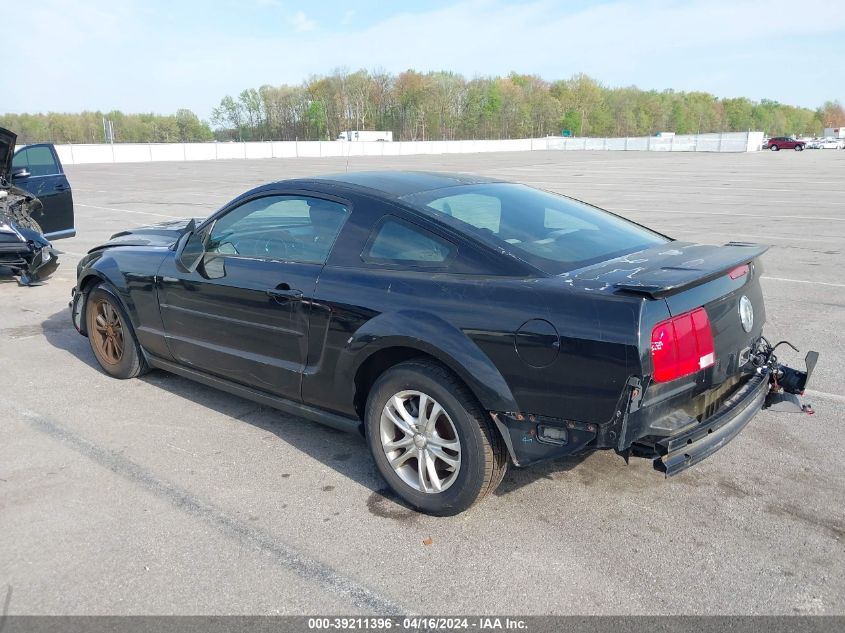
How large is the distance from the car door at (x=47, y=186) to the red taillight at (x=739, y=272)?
8991 mm

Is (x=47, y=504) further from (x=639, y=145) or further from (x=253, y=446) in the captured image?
(x=639, y=145)

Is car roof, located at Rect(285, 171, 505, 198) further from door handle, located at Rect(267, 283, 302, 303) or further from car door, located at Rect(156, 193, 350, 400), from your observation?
door handle, located at Rect(267, 283, 302, 303)

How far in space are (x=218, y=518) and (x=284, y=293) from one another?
1.20m

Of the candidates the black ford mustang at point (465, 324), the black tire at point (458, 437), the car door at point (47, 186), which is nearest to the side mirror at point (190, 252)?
the black ford mustang at point (465, 324)

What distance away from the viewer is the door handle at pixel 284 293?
3.74 m

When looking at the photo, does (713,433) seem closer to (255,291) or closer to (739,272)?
(739,272)

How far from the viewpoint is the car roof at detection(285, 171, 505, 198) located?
12.3 ft

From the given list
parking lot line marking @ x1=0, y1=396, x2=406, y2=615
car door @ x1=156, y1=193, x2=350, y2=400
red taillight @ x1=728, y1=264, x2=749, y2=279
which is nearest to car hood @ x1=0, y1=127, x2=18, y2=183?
parking lot line marking @ x1=0, y1=396, x2=406, y2=615

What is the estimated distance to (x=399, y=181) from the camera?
13.0 feet

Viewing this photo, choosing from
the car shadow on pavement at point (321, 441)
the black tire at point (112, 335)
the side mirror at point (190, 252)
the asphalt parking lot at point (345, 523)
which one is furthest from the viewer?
the black tire at point (112, 335)

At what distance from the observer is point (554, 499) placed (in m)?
3.45

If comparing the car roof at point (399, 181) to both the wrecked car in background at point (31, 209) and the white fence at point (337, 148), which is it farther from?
the white fence at point (337, 148)

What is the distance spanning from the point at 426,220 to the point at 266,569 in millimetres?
1738

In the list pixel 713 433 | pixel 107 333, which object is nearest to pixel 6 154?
pixel 107 333
